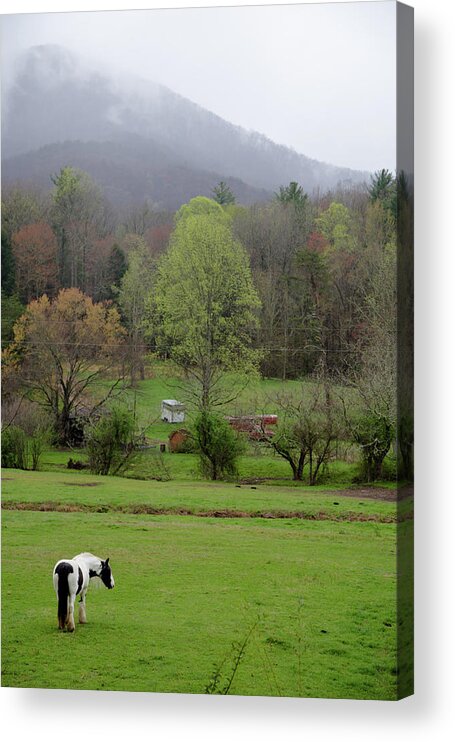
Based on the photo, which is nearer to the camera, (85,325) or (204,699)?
(204,699)

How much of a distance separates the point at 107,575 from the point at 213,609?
0.77 m

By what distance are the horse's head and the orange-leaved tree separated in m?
1.12

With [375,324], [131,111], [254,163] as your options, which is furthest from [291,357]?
[131,111]

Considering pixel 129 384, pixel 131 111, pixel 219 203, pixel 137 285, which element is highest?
pixel 131 111

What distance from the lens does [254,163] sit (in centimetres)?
891

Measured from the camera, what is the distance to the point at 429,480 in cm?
854

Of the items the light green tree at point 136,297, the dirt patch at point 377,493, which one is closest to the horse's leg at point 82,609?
the light green tree at point 136,297

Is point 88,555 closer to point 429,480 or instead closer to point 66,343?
point 66,343

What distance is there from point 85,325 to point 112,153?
1196 mm

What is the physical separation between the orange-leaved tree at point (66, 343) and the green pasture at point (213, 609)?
0.98 meters

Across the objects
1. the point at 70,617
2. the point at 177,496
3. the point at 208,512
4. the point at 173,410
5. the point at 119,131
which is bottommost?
the point at 70,617

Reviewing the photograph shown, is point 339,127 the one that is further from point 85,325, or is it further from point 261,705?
point 261,705

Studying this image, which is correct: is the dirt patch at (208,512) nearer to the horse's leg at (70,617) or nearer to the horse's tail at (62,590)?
the horse's tail at (62,590)

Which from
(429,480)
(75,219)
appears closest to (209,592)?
(429,480)
